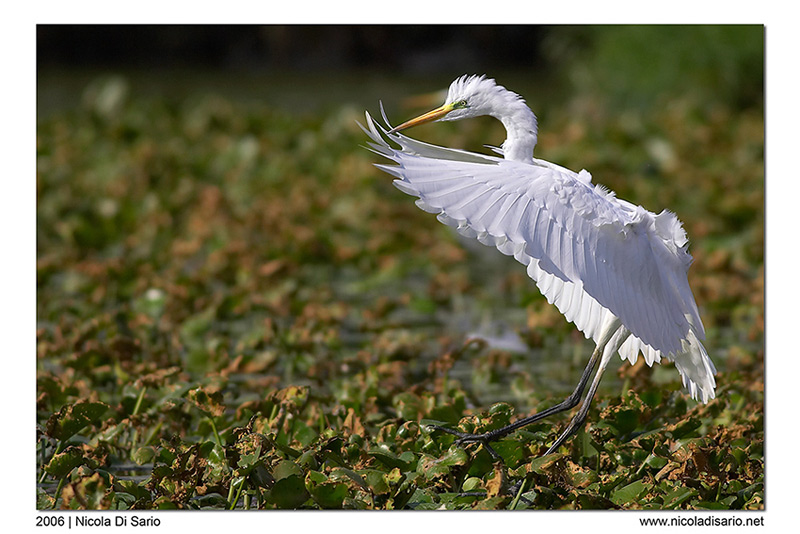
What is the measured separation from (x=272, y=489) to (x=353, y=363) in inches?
57.5

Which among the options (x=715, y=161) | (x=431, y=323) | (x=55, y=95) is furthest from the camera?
(x=55, y=95)

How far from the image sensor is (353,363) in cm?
428

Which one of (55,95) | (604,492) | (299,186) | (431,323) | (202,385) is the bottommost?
(604,492)

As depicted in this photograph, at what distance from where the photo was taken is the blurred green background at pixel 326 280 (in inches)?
131

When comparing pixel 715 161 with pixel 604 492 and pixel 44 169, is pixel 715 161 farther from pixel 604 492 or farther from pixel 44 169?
pixel 604 492

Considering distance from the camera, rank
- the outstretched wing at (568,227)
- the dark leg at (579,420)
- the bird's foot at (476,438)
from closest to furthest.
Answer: the outstretched wing at (568,227), the bird's foot at (476,438), the dark leg at (579,420)

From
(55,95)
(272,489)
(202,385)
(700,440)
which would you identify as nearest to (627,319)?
(700,440)

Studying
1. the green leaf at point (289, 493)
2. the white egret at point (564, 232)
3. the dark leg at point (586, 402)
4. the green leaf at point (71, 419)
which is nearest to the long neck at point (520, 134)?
the white egret at point (564, 232)

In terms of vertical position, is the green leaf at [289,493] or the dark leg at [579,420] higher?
the dark leg at [579,420]

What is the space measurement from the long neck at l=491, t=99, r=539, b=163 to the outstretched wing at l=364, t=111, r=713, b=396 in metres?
0.08

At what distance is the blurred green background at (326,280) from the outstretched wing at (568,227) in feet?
1.47

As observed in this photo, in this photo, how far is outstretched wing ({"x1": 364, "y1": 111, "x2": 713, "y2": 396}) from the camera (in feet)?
9.02

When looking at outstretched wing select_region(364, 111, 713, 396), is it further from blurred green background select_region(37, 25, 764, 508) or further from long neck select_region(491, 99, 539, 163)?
blurred green background select_region(37, 25, 764, 508)

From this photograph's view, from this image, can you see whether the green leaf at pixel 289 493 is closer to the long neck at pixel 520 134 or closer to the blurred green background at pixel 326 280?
the blurred green background at pixel 326 280
